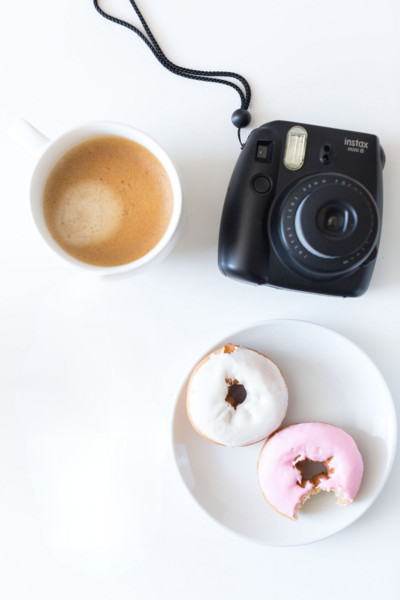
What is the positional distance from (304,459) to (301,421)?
0.20ft

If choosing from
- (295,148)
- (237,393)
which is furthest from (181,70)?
(237,393)

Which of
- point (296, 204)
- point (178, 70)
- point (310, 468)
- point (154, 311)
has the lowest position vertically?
point (310, 468)

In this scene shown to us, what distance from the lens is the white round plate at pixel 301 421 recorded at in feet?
2.22

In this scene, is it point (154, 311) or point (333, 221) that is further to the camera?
point (154, 311)

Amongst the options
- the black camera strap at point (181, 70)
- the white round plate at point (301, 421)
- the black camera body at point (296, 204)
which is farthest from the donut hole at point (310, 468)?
the black camera strap at point (181, 70)

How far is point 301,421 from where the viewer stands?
0.71 meters

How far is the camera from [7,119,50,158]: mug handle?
0.55 meters

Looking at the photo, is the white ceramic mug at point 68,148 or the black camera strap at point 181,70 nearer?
the white ceramic mug at point 68,148

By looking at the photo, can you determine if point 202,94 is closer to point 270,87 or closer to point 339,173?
point 270,87

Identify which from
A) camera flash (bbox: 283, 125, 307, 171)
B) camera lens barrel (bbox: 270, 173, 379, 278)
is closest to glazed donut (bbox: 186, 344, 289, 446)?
camera lens barrel (bbox: 270, 173, 379, 278)

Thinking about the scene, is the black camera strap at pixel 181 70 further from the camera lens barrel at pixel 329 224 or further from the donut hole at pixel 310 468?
the donut hole at pixel 310 468

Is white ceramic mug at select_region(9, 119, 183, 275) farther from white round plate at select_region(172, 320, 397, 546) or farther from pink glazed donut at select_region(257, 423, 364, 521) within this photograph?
pink glazed donut at select_region(257, 423, 364, 521)

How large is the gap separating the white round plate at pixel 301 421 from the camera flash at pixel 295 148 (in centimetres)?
23

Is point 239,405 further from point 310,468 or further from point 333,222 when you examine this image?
point 333,222
